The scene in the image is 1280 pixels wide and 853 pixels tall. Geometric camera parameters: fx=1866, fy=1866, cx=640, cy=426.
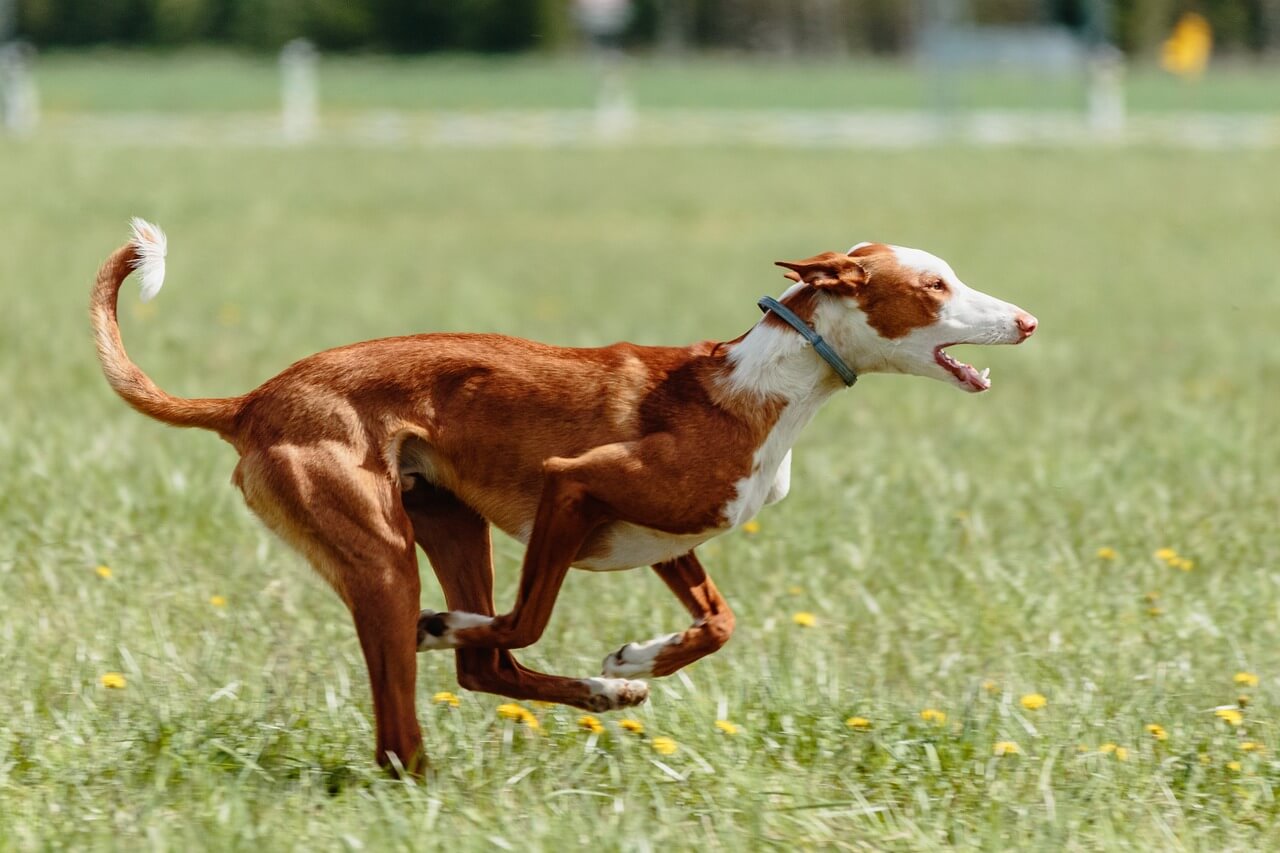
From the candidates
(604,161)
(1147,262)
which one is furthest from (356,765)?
(604,161)

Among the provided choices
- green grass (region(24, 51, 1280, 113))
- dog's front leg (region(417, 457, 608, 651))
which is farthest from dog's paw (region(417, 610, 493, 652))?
green grass (region(24, 51, 1280, 113))

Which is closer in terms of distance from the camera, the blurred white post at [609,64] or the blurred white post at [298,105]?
the blurred white post at [298,105]

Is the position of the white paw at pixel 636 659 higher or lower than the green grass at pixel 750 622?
higher

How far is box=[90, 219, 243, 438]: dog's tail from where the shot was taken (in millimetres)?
4105

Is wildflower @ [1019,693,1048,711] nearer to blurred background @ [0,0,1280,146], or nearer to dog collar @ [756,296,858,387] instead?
dog collar @ [756,296,858,387]

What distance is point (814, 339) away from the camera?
398 cm

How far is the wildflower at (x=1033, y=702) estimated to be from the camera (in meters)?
4.35

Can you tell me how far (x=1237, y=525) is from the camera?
20.7 ft

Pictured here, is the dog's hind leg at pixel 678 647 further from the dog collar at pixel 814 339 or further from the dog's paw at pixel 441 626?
the dog collar at pixel 814 339

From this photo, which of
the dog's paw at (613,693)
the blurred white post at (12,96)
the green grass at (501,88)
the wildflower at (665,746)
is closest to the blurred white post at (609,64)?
the green grass at (501,88)

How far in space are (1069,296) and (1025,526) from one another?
6973 mm

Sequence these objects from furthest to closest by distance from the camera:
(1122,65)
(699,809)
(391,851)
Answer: (1122,65), (699,809), (391,851)

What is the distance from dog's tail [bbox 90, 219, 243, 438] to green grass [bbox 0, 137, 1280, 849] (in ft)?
1.42

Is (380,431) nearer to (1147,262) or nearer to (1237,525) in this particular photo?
(1237,525)
